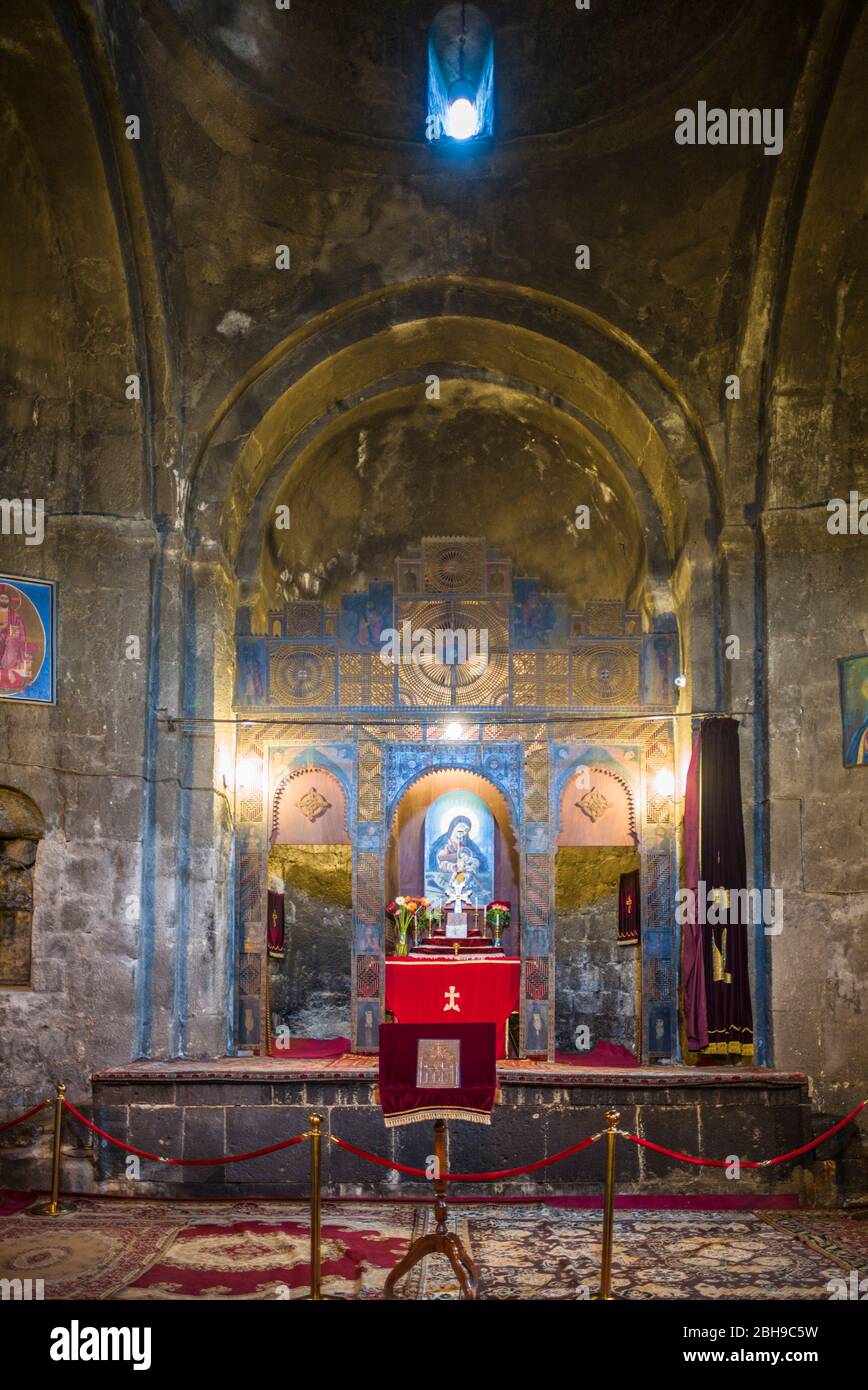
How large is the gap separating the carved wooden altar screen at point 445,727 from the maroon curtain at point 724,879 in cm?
94

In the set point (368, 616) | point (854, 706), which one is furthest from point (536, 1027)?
point (368, 616)

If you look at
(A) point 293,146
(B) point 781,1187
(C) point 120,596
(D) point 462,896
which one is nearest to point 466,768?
(D) point 462,896

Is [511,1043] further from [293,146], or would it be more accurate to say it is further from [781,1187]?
[293,146]

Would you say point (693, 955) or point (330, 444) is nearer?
point (693, 955)

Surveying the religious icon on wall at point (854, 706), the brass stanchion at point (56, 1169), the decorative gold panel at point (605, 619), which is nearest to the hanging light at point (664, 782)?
the decorative gold panel at point (605, 619)

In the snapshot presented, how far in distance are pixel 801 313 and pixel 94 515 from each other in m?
7.33

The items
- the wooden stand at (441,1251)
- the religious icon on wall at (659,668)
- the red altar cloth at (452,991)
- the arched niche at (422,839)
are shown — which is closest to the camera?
the wooden stand at (441,1251)

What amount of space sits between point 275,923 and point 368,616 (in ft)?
12.4

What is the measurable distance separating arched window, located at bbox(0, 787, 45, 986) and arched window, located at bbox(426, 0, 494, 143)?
26.5 ft

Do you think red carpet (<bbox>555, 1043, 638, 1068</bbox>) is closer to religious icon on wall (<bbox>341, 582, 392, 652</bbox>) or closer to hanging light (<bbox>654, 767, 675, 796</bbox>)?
hanging light (<bbox>654, 767, 675, 796</bbox>)

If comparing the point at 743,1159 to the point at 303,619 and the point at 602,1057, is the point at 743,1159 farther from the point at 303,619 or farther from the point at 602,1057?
the point at 303,619

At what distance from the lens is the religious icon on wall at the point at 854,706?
11586mm

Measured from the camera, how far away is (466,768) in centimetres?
1316

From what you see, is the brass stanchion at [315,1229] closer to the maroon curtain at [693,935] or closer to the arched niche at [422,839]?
the maroon curtain at [693,935]
